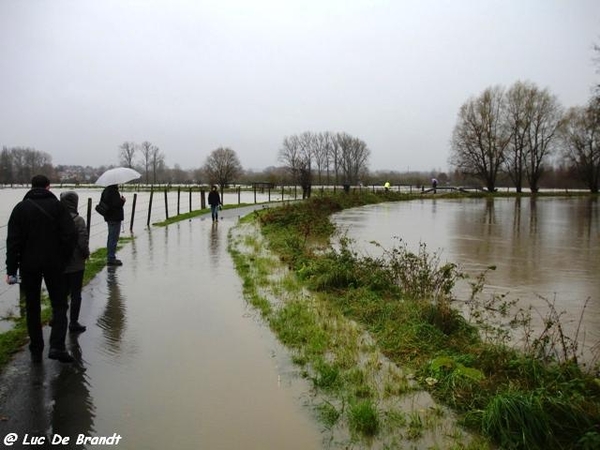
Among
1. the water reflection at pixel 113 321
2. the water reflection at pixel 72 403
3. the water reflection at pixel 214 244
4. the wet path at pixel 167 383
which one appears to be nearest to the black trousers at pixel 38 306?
the wet path at pixel 167 383

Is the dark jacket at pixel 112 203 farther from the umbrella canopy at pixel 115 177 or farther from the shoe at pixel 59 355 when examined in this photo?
the shoe at pixel 59 355

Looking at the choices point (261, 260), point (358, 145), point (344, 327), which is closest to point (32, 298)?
point (344, 327)

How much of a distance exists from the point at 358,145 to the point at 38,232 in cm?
12065

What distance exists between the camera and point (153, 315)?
24.0 ft

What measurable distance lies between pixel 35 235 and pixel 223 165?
10034 centimetres

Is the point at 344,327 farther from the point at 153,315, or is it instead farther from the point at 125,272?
the point at 125,272

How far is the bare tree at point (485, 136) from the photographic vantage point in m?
72.1

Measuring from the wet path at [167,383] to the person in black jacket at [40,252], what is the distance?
12.5 inches

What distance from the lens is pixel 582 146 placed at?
2948 inches

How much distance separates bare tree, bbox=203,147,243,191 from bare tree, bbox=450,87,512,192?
4637cm

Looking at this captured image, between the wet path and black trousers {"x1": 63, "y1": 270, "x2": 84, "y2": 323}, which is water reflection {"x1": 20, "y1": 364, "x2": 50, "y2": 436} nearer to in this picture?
the wet path

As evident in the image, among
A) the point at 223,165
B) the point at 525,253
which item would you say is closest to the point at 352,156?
the point at 223,165

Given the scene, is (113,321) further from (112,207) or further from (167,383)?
(112,207)

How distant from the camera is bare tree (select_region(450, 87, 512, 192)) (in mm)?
72062
